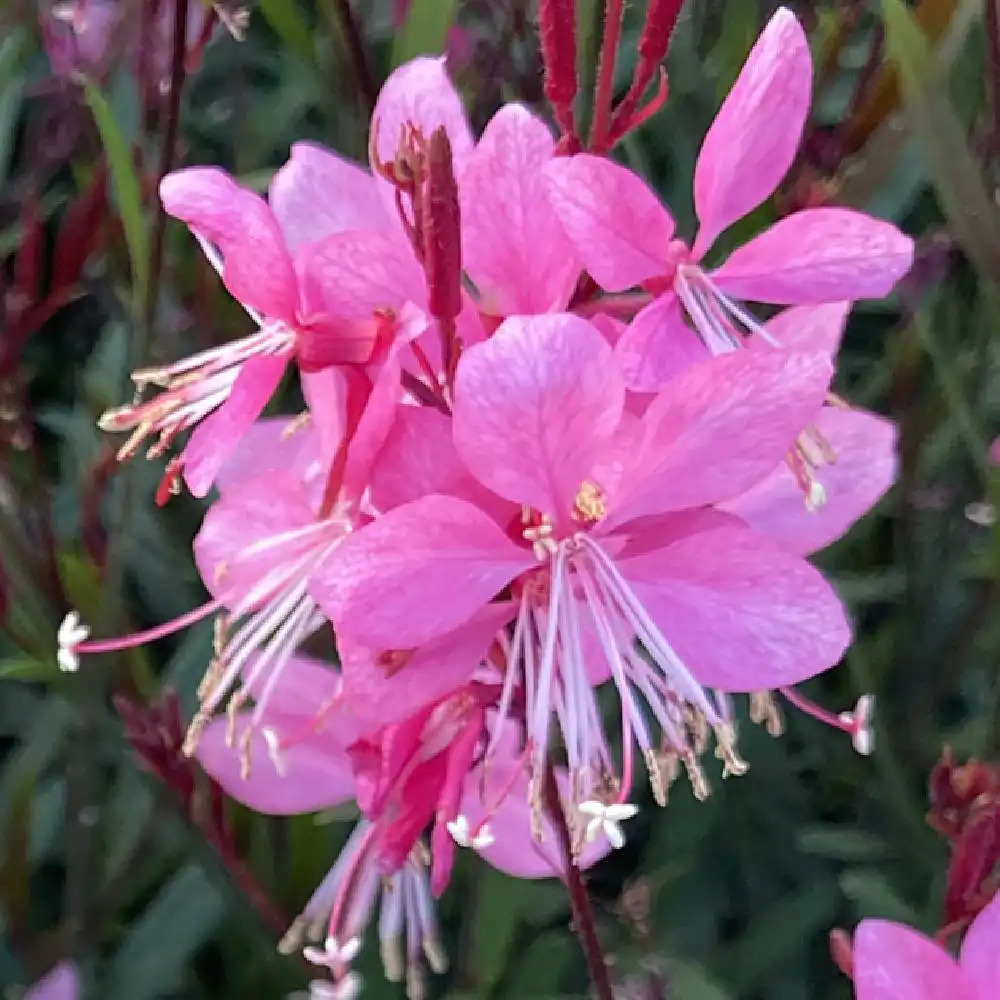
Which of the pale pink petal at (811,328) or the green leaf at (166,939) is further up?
the pale pink petal at (811,328)

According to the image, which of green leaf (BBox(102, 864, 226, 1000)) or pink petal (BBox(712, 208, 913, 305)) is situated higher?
pink petal (BBox(712, 208, 913, 305))

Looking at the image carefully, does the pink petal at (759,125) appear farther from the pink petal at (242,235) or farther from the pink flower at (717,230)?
the pink petal at (242,235)

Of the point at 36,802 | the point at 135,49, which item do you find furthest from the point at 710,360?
the point at 135,49

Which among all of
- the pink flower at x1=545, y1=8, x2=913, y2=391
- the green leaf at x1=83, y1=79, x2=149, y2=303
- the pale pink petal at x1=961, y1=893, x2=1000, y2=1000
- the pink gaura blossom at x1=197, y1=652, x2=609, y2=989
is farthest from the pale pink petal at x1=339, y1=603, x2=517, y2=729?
the green leaf at x1=83, y1=79, x2=149, y2=303

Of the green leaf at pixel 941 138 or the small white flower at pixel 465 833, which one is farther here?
the green leaf at pixel 941 138

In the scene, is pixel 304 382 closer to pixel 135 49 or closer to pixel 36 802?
pixel 36 802

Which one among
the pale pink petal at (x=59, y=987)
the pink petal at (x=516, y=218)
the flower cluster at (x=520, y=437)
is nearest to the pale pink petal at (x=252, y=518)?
the flower cluster at (x=520, y=437)

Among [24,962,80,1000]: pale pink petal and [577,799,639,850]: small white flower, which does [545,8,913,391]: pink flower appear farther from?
[24,962,80,1000]: pale pink petal

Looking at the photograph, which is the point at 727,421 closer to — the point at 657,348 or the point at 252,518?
the point at 657,348
